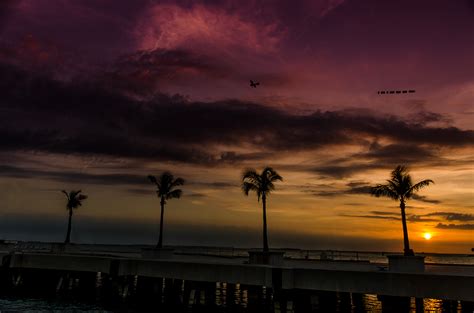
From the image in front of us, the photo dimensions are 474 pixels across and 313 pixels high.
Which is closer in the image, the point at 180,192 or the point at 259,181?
the point at 259,181

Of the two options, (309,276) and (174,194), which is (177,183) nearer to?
(174,194)

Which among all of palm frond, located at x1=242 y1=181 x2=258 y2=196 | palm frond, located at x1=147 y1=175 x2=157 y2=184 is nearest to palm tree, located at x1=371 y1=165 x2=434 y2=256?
palm frond, located at x1=242 y1=181 x2=258 y2=196

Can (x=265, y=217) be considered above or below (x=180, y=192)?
below

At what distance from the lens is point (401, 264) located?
32844mm

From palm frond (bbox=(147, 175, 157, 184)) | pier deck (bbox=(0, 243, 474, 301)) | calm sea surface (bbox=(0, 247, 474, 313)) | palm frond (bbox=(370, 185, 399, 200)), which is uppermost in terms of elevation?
palm frond (bbox=(147, 175, 157, 184))

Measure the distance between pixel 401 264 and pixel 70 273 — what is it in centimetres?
3658

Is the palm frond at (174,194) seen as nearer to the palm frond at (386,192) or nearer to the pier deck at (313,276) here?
the pier deck at (313,276)

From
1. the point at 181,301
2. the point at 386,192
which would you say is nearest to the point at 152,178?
the point at 181,301

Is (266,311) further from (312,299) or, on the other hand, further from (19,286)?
(19,286)

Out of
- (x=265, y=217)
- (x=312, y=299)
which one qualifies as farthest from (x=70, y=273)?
(x=312, y=299)

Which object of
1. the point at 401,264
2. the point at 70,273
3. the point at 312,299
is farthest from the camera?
the point at 70,273

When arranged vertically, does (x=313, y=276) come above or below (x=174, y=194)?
below

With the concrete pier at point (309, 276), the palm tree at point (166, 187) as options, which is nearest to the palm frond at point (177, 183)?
the palm tree at point (166, 187)

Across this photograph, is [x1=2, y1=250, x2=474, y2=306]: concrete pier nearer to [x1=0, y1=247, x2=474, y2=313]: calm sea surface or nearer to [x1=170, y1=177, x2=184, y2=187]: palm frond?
[x1=0, y1=247, x2=474, y2=313]: calm sea surface
